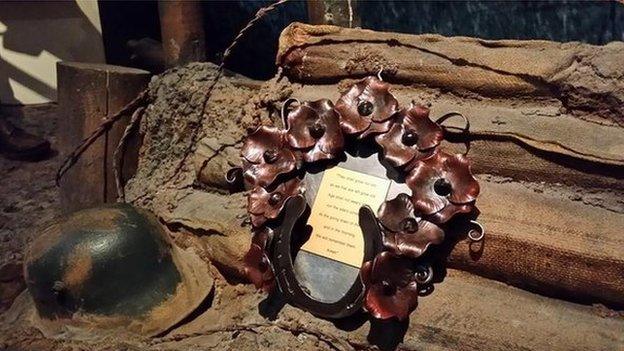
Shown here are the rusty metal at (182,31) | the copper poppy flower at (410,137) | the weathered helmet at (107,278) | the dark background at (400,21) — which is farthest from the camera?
the rusty metal at (182,31)

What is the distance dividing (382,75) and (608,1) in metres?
1.57

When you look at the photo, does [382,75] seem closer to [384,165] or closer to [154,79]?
[384,165]

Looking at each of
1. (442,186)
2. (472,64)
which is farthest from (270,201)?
(472,64)

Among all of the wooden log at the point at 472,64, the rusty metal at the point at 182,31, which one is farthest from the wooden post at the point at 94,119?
the rusty metal at the point at 182,31

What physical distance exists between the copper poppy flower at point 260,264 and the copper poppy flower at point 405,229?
0.38 meters

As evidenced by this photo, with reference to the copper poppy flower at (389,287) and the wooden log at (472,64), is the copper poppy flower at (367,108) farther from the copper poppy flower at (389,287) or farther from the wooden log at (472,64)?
the copper poppy flower at (389,287)

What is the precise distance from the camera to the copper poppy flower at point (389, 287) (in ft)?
6.83

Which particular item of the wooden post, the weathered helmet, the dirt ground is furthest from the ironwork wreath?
the dirt ground

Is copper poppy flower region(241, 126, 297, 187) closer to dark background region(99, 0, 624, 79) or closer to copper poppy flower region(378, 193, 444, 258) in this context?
copper poppy flower region(378, 193, 444, 258)

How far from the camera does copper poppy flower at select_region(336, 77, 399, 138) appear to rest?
88.6 inches

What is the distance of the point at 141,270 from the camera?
2.52 metres

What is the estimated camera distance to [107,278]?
2.48 m

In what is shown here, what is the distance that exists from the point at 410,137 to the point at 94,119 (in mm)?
1401

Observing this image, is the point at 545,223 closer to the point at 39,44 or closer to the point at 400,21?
the point at 400,21
